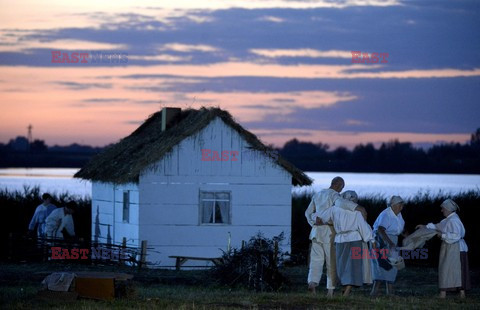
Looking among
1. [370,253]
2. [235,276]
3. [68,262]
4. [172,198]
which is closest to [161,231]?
[172,198]

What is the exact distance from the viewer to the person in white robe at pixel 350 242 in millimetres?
17844

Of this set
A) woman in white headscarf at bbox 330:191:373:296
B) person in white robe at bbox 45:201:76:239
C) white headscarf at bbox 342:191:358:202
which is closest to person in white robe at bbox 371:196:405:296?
woman in white headscarf at bbox 330:191:373:296

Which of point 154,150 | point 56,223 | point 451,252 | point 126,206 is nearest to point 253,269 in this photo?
point 451,252

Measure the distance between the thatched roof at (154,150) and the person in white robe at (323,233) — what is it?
420 inches

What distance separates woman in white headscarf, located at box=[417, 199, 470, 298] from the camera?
59.5 ft

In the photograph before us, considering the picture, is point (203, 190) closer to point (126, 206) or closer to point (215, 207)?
point (215, 207)

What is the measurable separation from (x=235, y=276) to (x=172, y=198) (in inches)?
320

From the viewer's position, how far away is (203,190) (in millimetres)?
29109

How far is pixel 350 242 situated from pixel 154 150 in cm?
1212

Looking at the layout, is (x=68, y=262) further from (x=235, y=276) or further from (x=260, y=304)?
(x=260, y=304)

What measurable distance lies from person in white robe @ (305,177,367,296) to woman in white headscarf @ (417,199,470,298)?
1507 millimetres

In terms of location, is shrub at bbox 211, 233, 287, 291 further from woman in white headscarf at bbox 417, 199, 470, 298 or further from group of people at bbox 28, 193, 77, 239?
group of people at bbox 28, 193, 77, 239

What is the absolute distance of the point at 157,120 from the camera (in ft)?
112

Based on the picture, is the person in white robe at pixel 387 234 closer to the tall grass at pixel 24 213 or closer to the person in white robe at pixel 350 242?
the person in white robe at pixel 350 242
